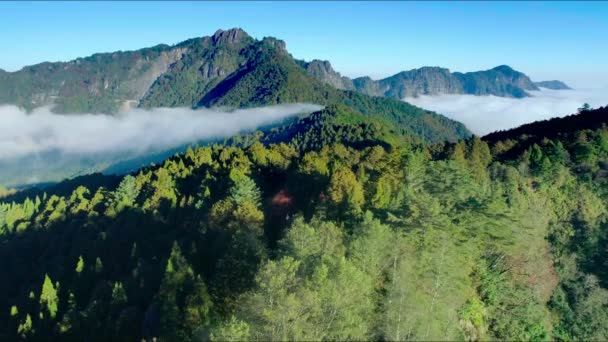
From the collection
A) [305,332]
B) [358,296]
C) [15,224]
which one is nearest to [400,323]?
[358,296]

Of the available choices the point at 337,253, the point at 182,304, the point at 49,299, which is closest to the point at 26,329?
the point at 49,299

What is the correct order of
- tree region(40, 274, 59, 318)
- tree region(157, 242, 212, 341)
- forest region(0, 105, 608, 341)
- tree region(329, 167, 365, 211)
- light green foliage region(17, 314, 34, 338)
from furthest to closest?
tree region(40, 274, 59, 318) → light green foliage region(17, 314, 34, 338) → tree region(329, 167, 365, 211) → tree region(157, 242, 212, 341) → forest region(0, 105, 608, 341)

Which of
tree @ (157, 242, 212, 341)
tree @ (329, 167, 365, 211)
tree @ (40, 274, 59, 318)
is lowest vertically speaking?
tree @ (40, 274, 59, 318)

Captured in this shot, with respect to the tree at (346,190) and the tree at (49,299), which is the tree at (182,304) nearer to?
the tree at (346,190)

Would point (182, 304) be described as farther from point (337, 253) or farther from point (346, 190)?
point (346, 190)

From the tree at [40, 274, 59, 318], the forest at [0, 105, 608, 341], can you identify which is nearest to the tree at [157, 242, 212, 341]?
the forest at [0, 105, 608, 341]

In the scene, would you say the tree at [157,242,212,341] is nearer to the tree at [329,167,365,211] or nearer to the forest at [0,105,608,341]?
the forest at [0,105,608,341]

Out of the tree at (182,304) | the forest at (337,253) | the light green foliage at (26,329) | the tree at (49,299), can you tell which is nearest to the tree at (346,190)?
the forest at (337,253)

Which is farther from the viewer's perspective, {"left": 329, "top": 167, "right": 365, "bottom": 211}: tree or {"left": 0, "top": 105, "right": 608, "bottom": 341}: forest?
{"left": 329, "top": 167, "right": 365, "bottom": 211}: tree

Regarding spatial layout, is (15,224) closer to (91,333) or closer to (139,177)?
(139,177)
